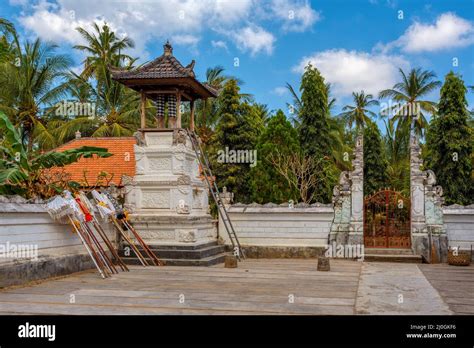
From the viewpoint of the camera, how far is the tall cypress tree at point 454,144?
80.5 feet

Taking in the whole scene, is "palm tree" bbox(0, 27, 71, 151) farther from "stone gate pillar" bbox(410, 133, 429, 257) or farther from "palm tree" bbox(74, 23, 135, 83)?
"stone gate pillar" bbox(410, 133, 429, 257)

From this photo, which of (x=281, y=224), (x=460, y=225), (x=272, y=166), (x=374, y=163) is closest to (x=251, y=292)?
(x=281, y=224)

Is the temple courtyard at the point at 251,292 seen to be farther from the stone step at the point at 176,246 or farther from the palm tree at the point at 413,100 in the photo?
the palm tree at the point at 413,100

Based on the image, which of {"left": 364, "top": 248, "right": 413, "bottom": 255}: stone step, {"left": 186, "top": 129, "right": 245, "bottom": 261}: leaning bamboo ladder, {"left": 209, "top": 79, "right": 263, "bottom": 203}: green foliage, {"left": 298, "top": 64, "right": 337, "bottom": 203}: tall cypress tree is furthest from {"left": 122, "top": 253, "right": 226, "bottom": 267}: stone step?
{"left": 298, "top": 64, "right": 337, "bottom": 203}: tall cypress tree

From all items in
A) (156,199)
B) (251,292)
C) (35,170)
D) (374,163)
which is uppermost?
(374,163)

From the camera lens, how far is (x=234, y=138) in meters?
26.2

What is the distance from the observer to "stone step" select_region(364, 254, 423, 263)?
14.8 metres

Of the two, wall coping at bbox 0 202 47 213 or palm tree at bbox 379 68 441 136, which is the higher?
palm tree at bbox 379 68 441 136

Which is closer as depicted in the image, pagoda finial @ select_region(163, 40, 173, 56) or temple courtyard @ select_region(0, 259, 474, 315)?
temple courtyard @ select_region(0, 259, 474, 315)

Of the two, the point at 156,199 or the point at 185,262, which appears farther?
the point at 156,199

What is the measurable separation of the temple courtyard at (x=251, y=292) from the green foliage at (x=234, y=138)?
13.2 m

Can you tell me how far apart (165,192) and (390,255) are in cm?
650

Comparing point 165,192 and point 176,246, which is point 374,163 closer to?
point 165,192

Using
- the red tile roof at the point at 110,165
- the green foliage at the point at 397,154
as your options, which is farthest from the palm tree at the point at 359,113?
the red tile roof at the point at 110,165
